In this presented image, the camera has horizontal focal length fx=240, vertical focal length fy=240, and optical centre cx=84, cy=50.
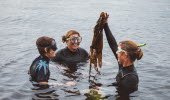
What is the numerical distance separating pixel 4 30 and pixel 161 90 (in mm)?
11250

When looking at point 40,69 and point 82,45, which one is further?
point 82,45

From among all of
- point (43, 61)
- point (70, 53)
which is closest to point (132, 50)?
point (43, 61)

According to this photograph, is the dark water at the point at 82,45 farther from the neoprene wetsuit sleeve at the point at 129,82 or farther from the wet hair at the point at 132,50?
the wet hair at the point at 132,50

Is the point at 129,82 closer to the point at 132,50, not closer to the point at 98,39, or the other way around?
the point at 132,50

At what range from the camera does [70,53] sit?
28.7 feet

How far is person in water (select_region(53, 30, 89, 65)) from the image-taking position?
27.4ft

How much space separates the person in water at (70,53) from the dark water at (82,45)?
385mm

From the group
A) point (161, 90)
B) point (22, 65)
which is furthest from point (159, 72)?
point (22, 65)

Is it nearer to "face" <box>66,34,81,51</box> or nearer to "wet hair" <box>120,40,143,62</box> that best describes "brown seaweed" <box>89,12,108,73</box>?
"wet hair" <box>120,40,143,62</box>

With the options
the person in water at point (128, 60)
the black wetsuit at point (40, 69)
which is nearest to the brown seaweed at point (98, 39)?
the person in water at point (128, 60)

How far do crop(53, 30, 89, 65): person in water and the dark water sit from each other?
15.2 inches

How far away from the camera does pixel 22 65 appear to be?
9406 millimetres

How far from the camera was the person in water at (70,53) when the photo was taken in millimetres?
8344

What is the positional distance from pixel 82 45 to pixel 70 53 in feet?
13.4
